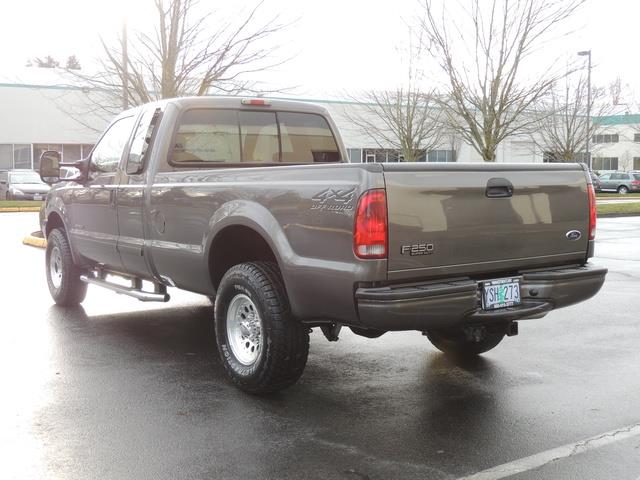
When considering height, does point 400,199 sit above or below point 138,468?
above

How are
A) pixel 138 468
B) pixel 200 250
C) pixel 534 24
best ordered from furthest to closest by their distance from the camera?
pixel 534 24
pixel 200 250
pixel 138 468

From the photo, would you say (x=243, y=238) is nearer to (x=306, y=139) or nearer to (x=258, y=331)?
(x=258, y=331)

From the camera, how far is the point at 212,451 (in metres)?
3.91

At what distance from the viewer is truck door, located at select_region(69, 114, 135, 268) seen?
21.9 feet

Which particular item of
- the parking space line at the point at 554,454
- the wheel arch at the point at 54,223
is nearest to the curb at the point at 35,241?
the wheel arch at the point at 54,223

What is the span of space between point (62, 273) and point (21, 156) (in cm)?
3193

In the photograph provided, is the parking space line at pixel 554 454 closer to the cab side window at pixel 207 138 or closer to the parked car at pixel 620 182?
the cab side window at pixel 207 138

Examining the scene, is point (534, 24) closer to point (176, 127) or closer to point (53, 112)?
point (176, 127)

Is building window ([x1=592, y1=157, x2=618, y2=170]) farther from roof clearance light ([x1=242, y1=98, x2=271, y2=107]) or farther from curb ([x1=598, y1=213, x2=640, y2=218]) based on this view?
roof clearance light ([x1=242, y1=98, x2=271, y2=107])

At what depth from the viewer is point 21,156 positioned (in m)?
37.0

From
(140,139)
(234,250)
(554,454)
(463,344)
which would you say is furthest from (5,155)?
(554,454)

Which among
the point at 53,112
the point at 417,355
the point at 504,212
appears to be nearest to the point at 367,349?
the point at 417,355

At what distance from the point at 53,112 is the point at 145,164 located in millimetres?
33546

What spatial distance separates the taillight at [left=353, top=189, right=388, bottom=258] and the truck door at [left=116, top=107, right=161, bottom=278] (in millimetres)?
2644
